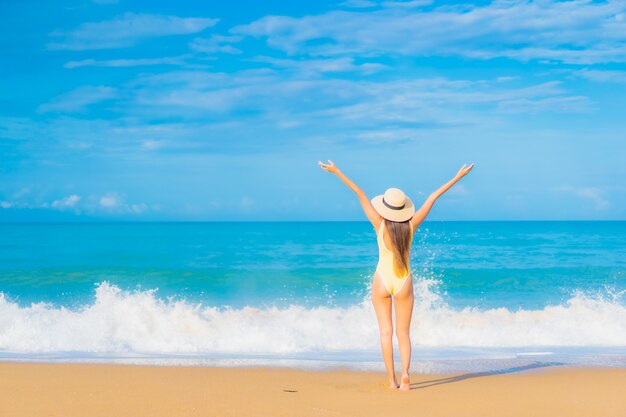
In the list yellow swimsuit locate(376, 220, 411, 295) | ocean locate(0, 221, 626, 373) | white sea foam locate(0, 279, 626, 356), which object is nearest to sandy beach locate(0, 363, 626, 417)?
ocean locate(0, 221, 626, 373)

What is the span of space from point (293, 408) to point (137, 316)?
616cm

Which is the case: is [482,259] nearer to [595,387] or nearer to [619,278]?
[619,278]

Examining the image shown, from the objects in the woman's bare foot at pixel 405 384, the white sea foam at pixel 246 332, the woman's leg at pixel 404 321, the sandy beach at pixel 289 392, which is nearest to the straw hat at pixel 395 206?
the woman's leg at pixel 404 321

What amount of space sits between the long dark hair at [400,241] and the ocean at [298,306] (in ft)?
6.07

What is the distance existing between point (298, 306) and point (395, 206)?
404 inches

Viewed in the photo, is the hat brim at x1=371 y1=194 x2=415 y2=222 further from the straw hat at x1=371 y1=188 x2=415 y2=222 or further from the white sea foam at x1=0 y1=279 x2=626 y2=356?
the white sea foam at x1=0 y1=279 x2=626 y2=356

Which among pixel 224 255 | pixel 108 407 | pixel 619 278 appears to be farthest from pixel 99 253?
pixel 108 407

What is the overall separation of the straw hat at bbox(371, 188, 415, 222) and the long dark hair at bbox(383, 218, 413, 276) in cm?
6

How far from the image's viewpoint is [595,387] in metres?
6.45

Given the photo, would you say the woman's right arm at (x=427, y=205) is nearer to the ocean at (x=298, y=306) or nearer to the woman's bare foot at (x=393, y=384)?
the woman's bare foot at (x=393, y=384)

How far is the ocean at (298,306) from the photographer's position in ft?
29.2

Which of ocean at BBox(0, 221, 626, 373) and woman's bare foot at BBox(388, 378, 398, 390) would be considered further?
ocean at BBox(0, 221, 626, 373)

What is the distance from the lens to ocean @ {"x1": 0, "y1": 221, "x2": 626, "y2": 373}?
8898 millimetres

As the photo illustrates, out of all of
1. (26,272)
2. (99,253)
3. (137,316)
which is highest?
(99,253)
